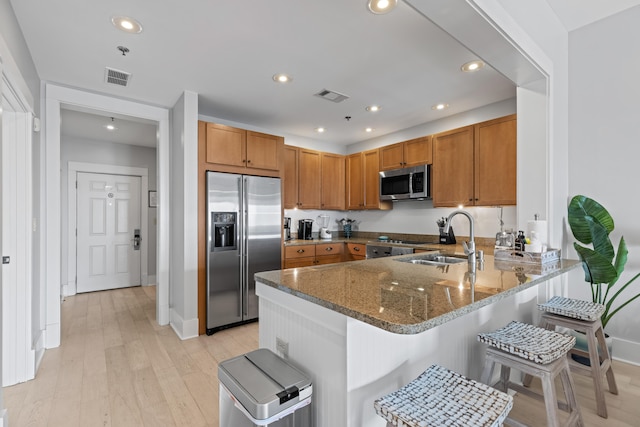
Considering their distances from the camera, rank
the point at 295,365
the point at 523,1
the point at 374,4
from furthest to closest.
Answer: the point at 523,1, the point at 374,4, the point at 295,365

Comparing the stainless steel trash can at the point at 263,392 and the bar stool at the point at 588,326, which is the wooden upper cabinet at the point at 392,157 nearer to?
the bar stool at the point at 588,326

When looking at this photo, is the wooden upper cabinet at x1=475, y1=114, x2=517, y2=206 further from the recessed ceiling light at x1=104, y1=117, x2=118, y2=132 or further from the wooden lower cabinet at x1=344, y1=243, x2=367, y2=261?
the recessed ceiling light at x1=104, y1=117, x2=118, y2=132

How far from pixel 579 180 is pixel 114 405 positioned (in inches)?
159

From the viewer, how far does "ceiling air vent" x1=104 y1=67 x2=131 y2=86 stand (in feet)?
8.85

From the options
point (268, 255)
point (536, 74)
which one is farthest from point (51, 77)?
point (536, 74)

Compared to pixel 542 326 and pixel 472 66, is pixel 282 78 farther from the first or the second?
pixel 542 326

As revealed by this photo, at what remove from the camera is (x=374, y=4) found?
1.85 m

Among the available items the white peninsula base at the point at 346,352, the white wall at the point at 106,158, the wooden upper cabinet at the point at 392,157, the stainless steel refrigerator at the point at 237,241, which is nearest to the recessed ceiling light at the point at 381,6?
the white peninsula base at the point at 346,352

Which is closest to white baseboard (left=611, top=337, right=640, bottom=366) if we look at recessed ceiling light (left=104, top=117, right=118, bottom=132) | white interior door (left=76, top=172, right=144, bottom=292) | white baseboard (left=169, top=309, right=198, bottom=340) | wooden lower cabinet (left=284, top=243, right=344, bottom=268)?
wooden lower cabinet (left=284, top=243, right=344, bottom=268)

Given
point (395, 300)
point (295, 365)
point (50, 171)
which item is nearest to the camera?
point (395, 300)

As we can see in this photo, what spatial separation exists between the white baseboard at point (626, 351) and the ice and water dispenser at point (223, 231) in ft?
11.9

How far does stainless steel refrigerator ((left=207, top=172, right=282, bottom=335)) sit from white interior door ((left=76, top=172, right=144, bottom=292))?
3006 millimetres

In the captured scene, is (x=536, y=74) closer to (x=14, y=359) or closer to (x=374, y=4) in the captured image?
(x=374, y=4)

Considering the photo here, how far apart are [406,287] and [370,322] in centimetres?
47
